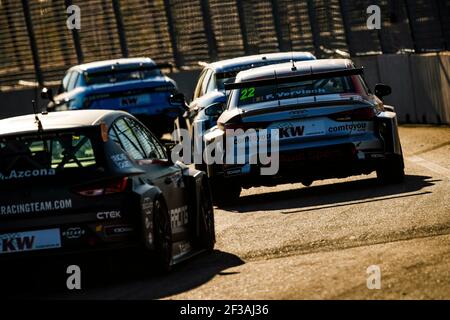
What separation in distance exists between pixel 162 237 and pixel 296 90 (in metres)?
5.81

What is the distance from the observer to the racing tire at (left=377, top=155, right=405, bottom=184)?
53.6 ft

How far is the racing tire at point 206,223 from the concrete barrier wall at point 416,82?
1230cm

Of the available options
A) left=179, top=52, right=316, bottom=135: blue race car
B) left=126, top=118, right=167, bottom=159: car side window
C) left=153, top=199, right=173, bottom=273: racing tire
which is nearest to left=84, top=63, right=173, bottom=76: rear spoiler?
left=179, top=52, right=316, bottom=135: blue race car

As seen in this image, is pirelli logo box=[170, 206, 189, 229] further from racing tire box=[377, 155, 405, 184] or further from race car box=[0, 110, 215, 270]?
racing tire box=[377, 155, 405, 184]

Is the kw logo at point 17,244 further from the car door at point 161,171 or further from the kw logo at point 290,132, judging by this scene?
the kw logo at point 290,132

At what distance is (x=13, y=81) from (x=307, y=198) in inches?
859

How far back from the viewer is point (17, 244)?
413 inches

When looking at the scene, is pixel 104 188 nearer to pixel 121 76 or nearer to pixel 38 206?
pixel 38 206

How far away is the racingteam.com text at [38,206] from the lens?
10.5 metres

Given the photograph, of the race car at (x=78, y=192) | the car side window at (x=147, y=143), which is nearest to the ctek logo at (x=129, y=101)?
the car side window at (x=147, y=143)

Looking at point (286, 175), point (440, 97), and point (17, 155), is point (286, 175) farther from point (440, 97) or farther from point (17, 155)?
point (440, 97)

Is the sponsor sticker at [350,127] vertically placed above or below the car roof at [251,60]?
below

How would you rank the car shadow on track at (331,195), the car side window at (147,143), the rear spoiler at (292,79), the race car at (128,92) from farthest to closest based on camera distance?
1. the race car at (128,92)
2. the rear spoiler at (292,79)
3. the car shadow on track at (331,195)
4. the car side window at (147,143)

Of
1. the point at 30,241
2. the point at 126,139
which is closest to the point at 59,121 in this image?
the point at 126,139
